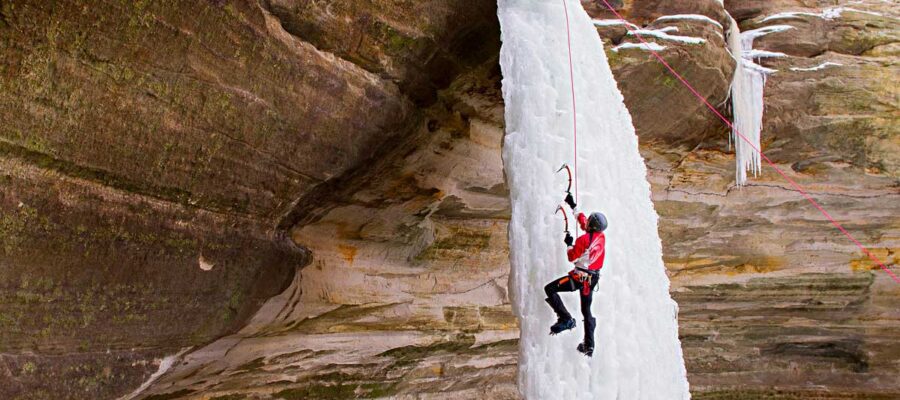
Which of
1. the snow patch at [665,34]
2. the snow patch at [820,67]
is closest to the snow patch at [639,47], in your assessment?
the snow patch at [665,34]

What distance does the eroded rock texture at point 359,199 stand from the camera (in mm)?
3906

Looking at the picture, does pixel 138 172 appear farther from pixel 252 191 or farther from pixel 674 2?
pixel 674 2

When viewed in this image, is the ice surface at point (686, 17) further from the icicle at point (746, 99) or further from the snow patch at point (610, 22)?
the icicle at point (746, 99)

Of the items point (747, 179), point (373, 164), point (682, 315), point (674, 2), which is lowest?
point (682, 315)

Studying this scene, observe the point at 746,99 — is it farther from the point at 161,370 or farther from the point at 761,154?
the point at 161,370

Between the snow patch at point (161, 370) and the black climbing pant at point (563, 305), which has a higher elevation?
the black climbing pant at point (563, 305)

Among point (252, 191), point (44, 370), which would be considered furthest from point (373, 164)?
point (44, 370)

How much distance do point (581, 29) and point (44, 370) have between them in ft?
15.0

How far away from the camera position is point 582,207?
4824mm

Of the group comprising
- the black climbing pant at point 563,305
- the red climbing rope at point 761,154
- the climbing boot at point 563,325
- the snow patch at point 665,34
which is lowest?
the climbing boot at point 563,325

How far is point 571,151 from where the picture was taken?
191 inches

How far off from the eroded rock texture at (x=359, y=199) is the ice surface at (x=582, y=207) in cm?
61

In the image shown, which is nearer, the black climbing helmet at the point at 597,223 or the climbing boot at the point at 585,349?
the black climbing helmet at the point at 597,223

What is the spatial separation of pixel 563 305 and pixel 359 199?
2590mm
